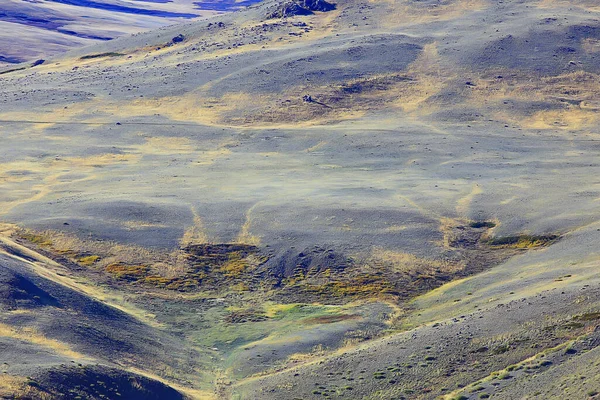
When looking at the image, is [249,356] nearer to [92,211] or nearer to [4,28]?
[92,211]

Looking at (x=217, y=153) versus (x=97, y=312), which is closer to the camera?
(x=97, y=312)

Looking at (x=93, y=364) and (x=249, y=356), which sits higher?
(x=93, y=364)

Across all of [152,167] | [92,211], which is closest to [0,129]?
[152,167]

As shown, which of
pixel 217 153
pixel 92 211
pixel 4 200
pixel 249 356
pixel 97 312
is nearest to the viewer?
pixel 249 356

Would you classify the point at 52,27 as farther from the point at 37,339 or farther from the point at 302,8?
the point at 37,339

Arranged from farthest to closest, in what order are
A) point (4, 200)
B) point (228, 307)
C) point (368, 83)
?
point (368, 83) < point (4, 200) < point (228, 307)

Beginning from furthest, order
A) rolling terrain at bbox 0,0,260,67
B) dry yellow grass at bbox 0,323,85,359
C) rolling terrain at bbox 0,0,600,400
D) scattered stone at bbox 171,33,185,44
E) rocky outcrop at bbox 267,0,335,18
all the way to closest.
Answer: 1. rolling terrain at bbox 0,0,260,67
2. rocky outcrop at bbox 267,0,335,18
3. scattered stone at bbox 171,33,185,44
4. rolling terrain at bbox 0,0,600,400
5. dry yellow grass at bbox 0,323,85,359

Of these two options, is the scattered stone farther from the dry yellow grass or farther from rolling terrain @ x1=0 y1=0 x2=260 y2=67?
the dry yellow grass

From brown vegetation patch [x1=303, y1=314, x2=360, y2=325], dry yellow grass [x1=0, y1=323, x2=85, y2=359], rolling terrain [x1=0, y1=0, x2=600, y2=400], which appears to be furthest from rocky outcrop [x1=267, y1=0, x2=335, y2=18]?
dry yellow grass [x1=0, y1=323, x2=85, y2=359]
